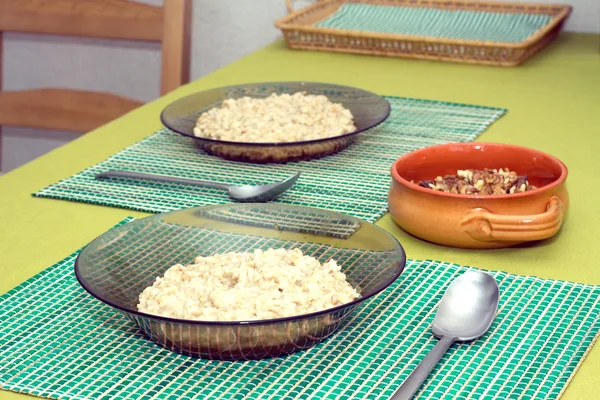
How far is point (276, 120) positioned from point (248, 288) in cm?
54

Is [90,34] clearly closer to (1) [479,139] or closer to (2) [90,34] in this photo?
(2) [90,34]

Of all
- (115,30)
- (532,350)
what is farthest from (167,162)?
(115,30)

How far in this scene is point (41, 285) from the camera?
93cm

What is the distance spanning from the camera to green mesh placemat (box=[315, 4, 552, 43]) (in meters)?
1.90

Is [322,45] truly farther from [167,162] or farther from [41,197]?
[41,197]

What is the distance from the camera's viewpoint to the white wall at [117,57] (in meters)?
2.46

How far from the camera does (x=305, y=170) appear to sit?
1.26 m

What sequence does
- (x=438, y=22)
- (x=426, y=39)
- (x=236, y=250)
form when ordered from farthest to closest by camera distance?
(x=438, y=22)
(x=426, y=39)
(x=236, y=250)

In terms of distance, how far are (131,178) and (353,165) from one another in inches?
11.5

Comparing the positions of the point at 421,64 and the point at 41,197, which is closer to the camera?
the point at 41,197

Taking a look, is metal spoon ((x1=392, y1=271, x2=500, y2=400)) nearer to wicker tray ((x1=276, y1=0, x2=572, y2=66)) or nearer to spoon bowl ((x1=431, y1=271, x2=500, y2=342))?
spoon bowl ((x1=431, y1=271, x2=500, y2=342))

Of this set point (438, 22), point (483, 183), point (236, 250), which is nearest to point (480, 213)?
point (483, 183)

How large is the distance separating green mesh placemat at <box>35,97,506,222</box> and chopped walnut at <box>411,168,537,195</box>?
0.29 ft

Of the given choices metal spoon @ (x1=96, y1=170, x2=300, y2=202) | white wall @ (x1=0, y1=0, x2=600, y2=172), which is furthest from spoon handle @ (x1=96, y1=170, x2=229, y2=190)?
white wall @ (x1=0, y1=0, x2=600, y2=172)
